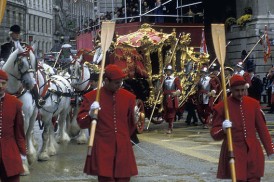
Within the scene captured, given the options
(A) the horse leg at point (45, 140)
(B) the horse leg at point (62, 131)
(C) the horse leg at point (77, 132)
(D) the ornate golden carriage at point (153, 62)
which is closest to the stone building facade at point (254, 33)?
(D) the ornate golden carriage at point (153, 62)

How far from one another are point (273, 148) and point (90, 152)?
7.04 ft

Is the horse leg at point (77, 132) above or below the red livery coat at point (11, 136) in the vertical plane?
below

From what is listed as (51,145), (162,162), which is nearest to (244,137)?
(162,162)

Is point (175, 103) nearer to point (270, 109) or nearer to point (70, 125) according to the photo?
point (70, 125)

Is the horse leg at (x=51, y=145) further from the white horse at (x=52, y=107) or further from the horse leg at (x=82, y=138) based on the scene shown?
the horse leg at (x=82, y=138)

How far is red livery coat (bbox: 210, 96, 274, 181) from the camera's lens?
8711mm

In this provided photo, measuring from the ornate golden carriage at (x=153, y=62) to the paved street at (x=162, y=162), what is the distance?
1473 mm

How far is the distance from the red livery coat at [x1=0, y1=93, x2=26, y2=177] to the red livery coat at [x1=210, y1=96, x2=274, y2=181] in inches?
89.9

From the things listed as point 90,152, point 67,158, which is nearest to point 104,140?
point 90,152

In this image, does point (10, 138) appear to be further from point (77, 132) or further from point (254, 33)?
point (254, 33)

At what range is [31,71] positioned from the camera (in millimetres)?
12094

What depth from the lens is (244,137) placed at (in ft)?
28.9

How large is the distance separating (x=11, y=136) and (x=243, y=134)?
2.67m

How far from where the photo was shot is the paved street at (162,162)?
12266 mm
